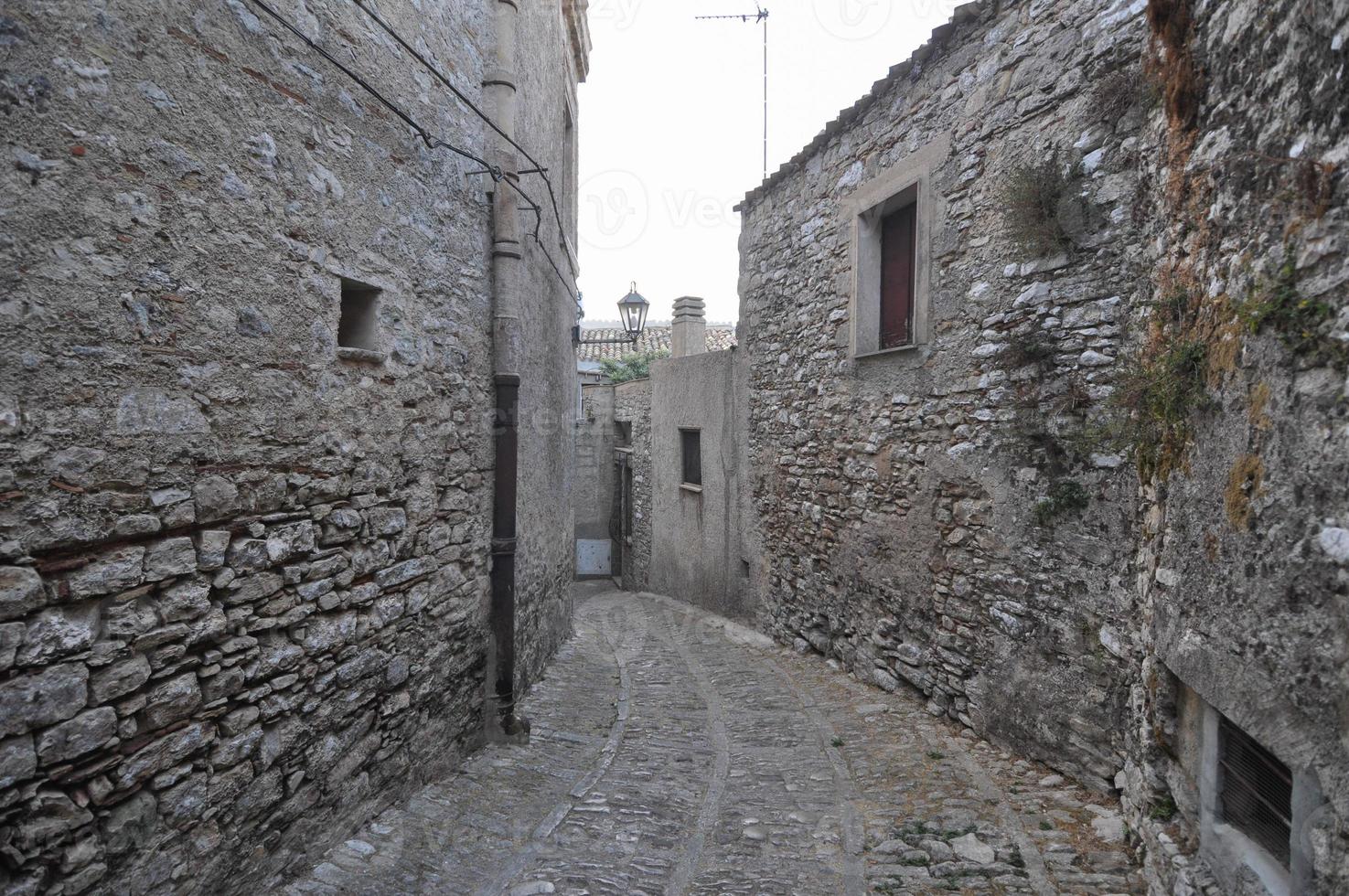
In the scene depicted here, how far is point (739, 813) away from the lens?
12.7 feet

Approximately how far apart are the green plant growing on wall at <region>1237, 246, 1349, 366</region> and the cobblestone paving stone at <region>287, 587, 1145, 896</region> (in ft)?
7.70

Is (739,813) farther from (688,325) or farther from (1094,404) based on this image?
(688,325)

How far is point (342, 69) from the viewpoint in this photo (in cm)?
322

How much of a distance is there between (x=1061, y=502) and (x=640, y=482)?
8.92 metres

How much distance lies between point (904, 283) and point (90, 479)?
17.6 ft

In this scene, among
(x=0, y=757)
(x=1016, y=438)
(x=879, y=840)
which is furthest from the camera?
(x=1016, y=438)

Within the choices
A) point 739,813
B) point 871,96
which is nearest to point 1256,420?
point 739,813

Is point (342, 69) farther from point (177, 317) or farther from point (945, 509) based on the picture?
point (945, 509)

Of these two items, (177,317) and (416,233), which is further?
(416,233)

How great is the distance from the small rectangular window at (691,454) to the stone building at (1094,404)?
190 cm

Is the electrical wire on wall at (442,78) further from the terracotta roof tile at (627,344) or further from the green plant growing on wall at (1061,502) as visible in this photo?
the terracotta roof tile at (627,344)

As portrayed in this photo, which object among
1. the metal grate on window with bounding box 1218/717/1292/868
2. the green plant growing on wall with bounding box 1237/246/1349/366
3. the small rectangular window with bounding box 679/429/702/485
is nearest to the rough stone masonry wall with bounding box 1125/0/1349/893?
the green plant growing on wall with bounding box 1237/246/1349/366

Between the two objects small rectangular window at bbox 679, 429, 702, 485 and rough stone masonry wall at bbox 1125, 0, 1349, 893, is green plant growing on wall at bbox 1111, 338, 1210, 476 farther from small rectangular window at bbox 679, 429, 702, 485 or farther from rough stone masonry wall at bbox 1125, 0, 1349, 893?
small rectangular window at bbox 679, 429, 702, 485

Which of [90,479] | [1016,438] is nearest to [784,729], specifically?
[1016,438]
